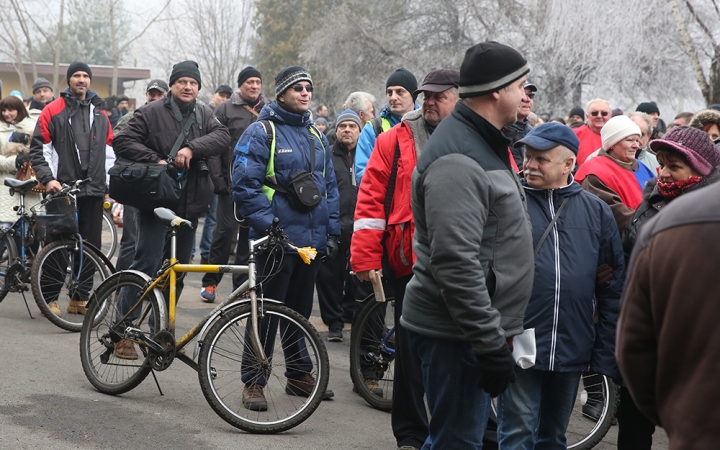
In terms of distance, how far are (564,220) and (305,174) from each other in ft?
7.30

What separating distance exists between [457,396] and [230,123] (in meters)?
6.94

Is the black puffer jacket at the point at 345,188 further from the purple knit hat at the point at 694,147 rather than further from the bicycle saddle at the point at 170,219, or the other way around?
the purple knit hat at the point at 694,147

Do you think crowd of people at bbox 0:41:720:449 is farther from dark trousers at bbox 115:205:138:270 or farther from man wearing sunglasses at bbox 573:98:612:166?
man wearing sunglasses at bbox 573:98:612:166

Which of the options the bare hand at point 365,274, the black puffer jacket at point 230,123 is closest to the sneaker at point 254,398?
the bare hand at point 365,274

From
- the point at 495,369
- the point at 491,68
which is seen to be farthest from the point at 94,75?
the point at 495,369

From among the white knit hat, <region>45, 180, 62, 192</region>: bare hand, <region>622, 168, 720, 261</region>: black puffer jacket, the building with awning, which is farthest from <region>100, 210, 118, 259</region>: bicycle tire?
the building with awning

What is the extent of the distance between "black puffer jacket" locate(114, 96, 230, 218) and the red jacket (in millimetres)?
2289

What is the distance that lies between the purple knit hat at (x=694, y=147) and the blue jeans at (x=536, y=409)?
125 cm

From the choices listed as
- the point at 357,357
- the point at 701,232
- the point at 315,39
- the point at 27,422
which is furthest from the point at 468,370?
the point at 315,39

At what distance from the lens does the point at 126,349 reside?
6.10m

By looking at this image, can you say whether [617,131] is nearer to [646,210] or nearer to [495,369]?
[646,210]

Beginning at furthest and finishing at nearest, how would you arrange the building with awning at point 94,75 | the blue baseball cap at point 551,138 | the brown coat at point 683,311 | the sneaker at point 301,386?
the building with awning at point 94,75 < the sneaker at point 301,386 < the blue baseball cap at point 551,138 < the brown coat at point 683,311

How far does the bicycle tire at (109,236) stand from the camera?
12.4 m

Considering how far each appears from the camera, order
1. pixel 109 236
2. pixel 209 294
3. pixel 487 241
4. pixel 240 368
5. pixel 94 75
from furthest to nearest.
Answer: pixel 94 75
pixel 109 236
pixel 209 294
pixel 240 368
pixel 487 241
